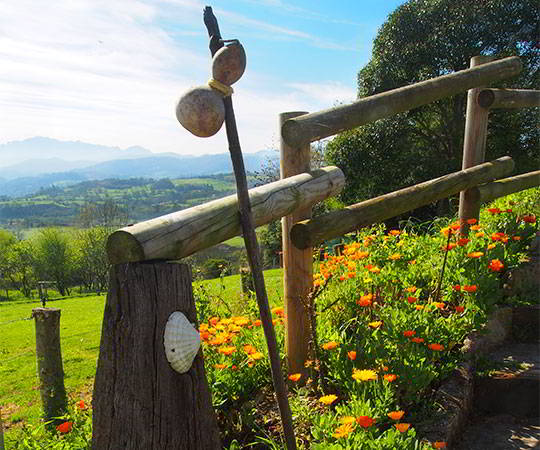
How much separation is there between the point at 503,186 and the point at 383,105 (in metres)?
2.02

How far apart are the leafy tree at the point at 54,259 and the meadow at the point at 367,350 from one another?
52.8m

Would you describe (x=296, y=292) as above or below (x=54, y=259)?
above

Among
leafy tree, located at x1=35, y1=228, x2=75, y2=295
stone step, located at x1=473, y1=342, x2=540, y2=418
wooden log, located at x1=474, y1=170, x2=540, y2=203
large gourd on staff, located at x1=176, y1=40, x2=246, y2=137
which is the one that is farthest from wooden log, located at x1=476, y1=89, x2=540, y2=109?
leafy tree, located at x1=35, y1=228, x2=75, y2=295

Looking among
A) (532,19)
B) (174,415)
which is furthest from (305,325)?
(532,19)

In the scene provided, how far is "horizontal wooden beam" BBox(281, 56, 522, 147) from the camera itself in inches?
89.0

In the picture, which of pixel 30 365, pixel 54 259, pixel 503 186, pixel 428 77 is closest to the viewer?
pixel 503 186

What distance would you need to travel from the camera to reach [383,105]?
8.75 ft

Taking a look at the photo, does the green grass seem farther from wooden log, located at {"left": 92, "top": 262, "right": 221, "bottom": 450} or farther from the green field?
wooden log, located at {"left": 92, "top": 262, "right": 221, "bottom": 450}

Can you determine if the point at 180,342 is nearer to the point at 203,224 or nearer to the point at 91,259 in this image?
the point at 203,224

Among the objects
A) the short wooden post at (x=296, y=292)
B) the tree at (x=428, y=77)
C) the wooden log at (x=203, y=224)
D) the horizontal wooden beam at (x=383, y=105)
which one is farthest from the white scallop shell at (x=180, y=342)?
the tree at (x=428, y=77)

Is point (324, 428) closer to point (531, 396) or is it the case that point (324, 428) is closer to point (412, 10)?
point (531, 396)

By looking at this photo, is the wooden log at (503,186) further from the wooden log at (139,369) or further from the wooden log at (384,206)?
the wooden log at (139,369)

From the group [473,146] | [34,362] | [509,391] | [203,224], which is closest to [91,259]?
[34,362]

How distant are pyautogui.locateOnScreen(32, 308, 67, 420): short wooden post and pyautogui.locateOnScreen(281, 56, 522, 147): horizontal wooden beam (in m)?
2.11
